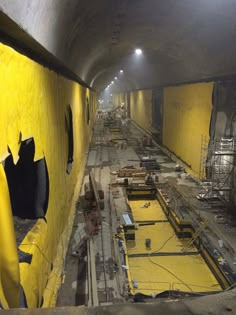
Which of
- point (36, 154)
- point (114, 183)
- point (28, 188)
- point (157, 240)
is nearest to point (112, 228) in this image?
point (157, 240)

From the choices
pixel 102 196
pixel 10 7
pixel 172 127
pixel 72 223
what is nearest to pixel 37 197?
pixel 10 7

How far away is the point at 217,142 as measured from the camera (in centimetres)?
869

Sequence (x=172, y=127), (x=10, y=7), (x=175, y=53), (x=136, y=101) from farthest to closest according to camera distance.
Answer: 1. (x=136, y=101)
2. (x=172, y=127)
3. (x=175, y=53)
4. (x=10, y=7)

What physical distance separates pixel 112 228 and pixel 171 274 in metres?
1.62

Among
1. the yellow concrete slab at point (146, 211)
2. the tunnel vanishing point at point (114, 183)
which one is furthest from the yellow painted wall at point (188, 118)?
the yellow concrete slab at point (146, 211)

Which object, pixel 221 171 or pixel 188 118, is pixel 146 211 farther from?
pixel 188 118

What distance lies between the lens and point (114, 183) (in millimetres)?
9961

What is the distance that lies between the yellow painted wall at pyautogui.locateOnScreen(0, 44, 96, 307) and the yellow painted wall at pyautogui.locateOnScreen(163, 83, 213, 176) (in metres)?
5.62

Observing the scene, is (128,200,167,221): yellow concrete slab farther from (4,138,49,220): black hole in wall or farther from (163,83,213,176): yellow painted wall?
(4,138,49,220): black hole in wall

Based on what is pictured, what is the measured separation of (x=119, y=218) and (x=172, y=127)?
27.3 feet

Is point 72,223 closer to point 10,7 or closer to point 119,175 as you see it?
point 119,175

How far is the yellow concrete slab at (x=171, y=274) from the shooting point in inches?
217

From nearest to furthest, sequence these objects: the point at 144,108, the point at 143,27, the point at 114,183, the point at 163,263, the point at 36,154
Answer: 1. the point at 36,154
2. the point at 163,263
3. the point at 143,27
4. the point at 114,183
5. the point at 144,108

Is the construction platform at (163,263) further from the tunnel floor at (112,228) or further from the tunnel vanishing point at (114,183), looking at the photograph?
the tunnel floor at (112,228)
